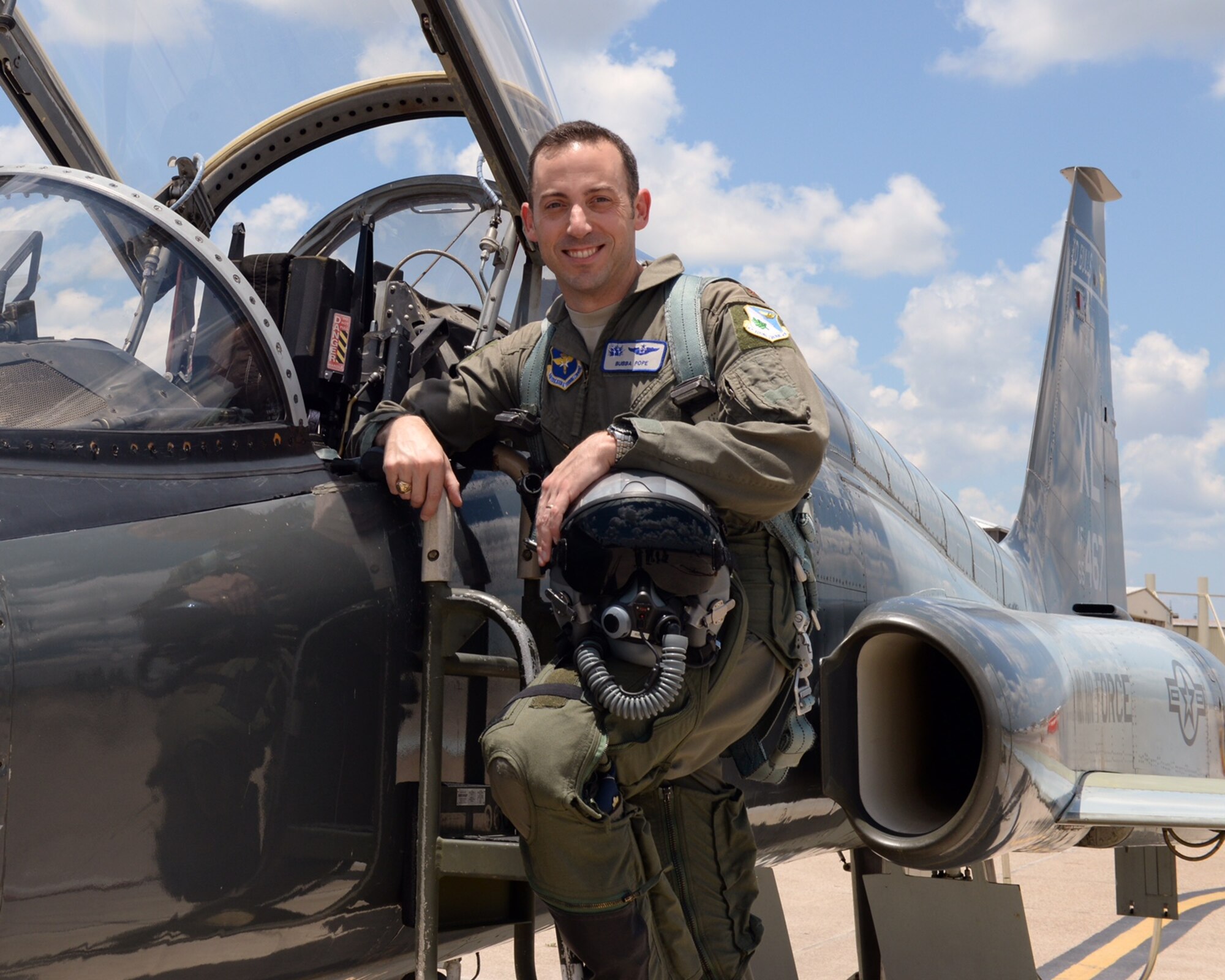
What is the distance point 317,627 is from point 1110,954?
7.91m

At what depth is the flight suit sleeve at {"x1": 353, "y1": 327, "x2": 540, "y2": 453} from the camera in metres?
2.58

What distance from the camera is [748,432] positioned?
2291 mm

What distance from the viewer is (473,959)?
26.3 ft

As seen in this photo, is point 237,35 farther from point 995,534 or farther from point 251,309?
point 995,534

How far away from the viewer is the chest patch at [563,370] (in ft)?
8.58

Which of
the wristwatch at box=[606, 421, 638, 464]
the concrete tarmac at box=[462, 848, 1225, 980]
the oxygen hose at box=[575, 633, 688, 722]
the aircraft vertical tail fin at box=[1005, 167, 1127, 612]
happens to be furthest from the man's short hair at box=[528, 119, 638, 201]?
the aircraft vertical tail fin at box=[1005, 167, 1127, 612]

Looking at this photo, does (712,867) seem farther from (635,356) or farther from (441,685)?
(635,356)

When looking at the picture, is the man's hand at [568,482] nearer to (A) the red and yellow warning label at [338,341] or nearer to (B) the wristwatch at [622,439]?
(B) the wristwatch at [622,439]

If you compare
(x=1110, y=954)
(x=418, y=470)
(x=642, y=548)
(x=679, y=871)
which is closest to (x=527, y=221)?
(x=418, y=470)

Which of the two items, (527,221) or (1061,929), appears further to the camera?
(1061,929)

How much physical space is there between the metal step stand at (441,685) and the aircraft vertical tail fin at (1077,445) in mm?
5267

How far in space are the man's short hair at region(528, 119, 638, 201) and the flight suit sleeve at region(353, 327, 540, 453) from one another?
1.19 feet

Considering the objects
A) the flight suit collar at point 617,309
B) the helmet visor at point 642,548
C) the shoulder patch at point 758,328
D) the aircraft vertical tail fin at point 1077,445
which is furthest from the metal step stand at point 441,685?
the aircraft vertical tail fin at point 1077,445

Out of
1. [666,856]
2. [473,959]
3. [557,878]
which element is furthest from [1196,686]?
[473,959]
